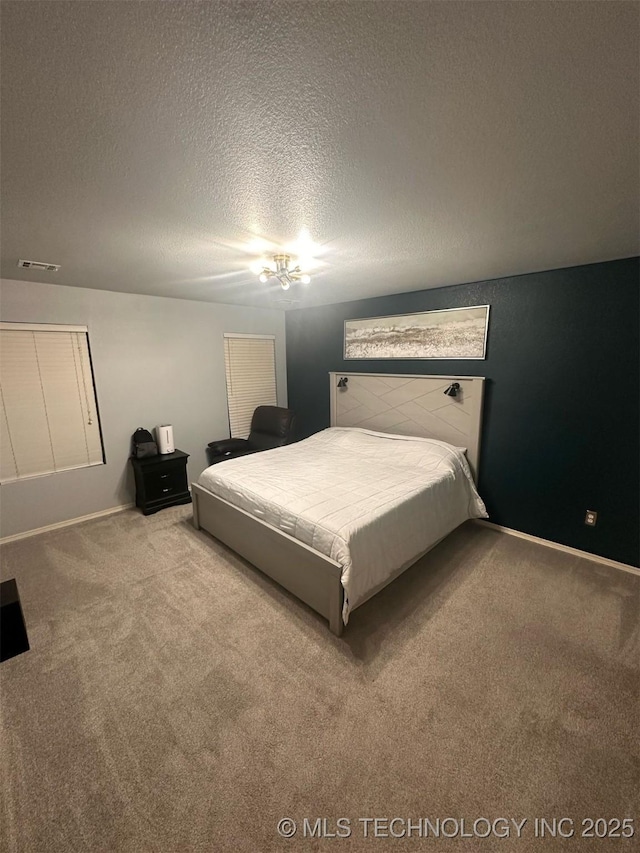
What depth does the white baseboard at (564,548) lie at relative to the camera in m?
2.59

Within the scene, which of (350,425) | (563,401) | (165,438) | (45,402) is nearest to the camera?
(563,401)

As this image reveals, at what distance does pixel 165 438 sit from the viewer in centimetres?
384

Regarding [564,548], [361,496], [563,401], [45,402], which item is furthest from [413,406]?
[45,402]

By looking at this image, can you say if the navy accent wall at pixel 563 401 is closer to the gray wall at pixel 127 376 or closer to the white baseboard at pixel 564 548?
the white baseboard at pixel 564 548

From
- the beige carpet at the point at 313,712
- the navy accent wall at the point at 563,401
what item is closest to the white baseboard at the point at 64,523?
the beige carpet at the point at 313,712

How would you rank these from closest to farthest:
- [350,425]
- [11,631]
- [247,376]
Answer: [11,631], [350,425], [247,376]

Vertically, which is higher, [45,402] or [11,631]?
[45,402]

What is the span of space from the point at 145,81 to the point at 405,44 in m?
0.69

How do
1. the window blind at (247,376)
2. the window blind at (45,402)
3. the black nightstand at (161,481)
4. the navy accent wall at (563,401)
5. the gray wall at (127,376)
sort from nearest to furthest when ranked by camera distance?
the navy accent wall at (563,401)
the window blind at (45,402)
the gray wall at (127,376)
the black nightstand at (161,481)
the window blind at (247,376)

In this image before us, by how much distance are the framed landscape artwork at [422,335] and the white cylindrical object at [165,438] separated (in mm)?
2390

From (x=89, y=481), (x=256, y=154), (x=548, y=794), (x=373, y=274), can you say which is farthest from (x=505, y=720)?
(x=89, y=481)

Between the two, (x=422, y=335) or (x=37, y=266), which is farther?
(x=422, y=335)

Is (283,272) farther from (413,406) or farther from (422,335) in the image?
(413,406)

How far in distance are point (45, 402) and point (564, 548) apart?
4.98 metres
